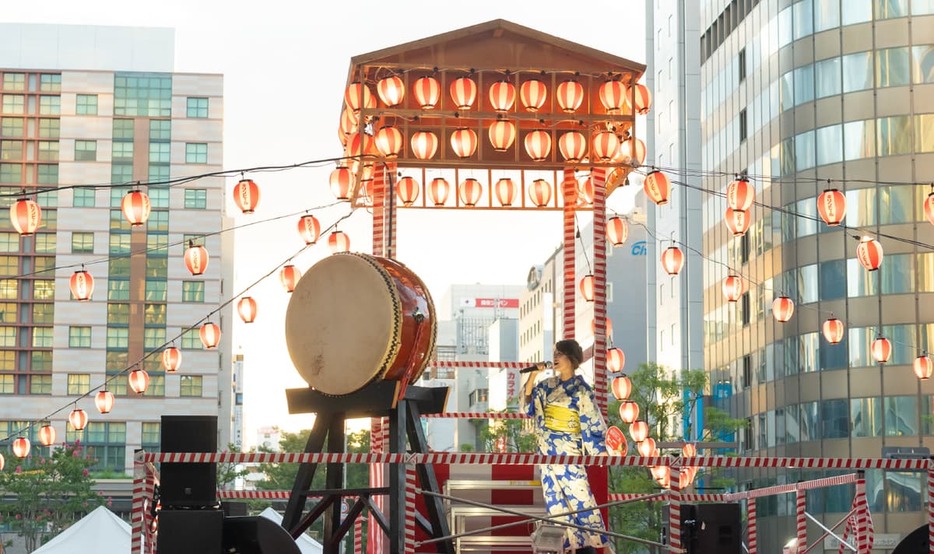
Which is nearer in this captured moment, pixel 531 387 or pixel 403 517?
pixel 403 517

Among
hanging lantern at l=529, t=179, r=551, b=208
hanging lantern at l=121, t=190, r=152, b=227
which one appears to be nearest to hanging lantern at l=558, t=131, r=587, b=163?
hanging lantern at l=529, t=179, r=551, b=208

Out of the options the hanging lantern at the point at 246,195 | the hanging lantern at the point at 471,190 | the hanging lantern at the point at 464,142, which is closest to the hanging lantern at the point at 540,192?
the hanging lantern at the point at 471,190

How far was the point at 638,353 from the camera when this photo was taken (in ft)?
270

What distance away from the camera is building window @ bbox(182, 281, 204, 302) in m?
93.8

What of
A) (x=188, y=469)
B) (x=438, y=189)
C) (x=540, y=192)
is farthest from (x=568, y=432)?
(x=438, y=189)

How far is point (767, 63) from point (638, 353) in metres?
34.0

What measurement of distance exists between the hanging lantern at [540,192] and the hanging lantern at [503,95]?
2.17 meters

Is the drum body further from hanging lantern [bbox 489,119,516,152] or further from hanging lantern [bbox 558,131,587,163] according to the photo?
hanging lantern [bbox 489,119,516,152]

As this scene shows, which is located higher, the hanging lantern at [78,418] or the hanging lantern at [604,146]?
the hanging lantern at [604,146]

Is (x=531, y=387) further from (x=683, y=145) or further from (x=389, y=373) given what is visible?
(x=683, y=145)

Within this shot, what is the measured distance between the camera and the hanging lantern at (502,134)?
15492 mm

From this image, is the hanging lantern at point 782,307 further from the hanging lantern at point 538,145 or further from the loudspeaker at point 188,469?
the loudspeaker at point 188,469

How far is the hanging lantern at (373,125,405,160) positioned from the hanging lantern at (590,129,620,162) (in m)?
2.06

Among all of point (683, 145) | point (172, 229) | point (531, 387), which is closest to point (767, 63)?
point (683, 145)
